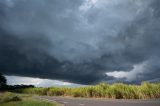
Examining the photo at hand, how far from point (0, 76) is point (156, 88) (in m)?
75.2

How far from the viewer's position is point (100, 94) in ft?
136

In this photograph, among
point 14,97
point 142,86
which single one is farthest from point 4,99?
point 142,86

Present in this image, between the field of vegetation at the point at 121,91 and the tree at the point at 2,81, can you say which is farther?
the tree at the point at 2,81

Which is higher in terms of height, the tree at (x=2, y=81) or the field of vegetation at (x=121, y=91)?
the tree at (x=2, y=81)

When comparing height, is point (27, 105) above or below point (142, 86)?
below

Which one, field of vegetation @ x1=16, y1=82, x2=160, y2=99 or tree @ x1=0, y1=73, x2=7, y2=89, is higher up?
tree @ x1=0, y1=73, x2=7, y2=89

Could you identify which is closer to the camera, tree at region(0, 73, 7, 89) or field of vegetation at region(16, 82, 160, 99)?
field of vegetation at region(16, 82, 160, 99)

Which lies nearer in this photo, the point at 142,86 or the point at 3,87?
the point at 142,86

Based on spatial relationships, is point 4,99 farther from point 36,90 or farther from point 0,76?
point 0,76

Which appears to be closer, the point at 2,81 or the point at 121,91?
the point at 121,91

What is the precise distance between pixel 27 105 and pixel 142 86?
15.2 metres

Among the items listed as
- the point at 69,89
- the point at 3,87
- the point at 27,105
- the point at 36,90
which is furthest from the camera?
the point at 3,87

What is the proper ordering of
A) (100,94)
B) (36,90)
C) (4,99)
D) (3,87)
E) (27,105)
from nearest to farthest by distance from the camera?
1. (27,105)
2. (4,99)
3. (100,94)
4. (36,90)
5. (3,87)

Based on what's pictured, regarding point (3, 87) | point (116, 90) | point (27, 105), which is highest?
point (3, 87)
